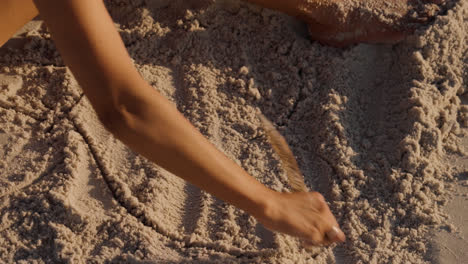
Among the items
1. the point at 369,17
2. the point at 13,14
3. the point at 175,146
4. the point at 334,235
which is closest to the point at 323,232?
the point at 334,235

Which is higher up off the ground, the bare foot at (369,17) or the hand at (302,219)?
the bare foot at (369,17)

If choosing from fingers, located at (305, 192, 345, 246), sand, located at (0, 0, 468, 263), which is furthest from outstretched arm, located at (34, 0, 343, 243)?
sand, located at (0, 0, 468, 263)

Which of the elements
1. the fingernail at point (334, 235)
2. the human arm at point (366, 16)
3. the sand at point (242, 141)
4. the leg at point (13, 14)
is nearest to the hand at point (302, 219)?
the fingernail at point (334, 235)

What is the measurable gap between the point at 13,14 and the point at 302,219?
0.98m

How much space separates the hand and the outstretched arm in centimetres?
10

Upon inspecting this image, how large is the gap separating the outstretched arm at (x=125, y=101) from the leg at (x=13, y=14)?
0.54 metres

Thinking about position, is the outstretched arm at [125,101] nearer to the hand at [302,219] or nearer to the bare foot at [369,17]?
the hand at [302,219]

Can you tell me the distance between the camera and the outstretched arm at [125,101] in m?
0.93

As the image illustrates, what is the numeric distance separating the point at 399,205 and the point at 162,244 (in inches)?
24.5

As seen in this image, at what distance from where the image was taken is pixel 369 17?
61.9 inches

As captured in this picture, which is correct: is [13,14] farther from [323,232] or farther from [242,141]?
[323,232]

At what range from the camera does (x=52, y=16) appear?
3.04ft

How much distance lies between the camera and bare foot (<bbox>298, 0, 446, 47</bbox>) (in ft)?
5.14

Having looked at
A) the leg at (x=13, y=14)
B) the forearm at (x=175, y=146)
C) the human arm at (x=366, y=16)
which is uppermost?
the human arm at (x=366, y=16)
